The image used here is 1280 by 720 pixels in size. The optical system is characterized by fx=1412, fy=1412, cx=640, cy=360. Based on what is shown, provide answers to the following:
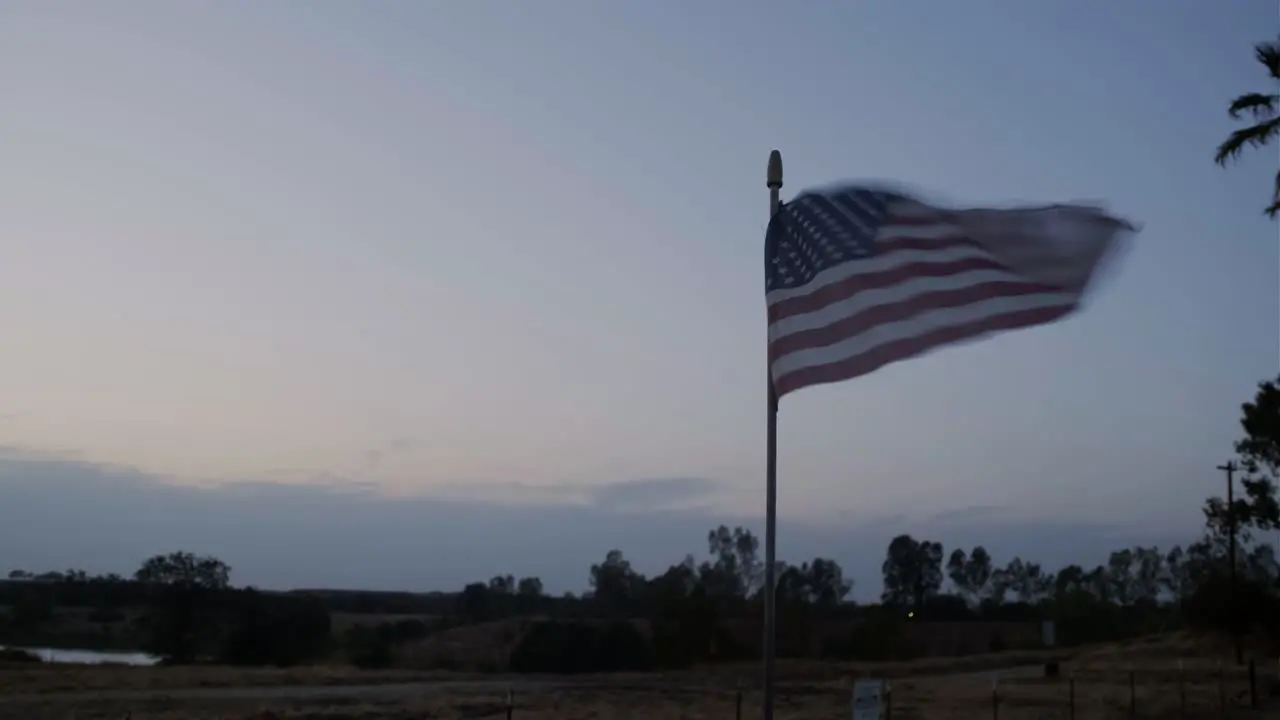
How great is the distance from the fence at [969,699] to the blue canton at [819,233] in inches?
685

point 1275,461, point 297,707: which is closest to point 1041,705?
point 297,707

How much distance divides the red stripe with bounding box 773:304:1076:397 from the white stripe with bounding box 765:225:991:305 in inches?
20.8

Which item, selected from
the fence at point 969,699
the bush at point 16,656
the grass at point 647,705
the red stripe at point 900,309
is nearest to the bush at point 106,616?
the bush at point 16,656

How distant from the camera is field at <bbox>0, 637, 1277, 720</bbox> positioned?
35000 mm

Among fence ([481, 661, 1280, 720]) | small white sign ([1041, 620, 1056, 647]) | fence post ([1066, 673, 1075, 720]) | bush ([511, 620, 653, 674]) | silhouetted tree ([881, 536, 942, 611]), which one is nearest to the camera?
fence post ([1066, 673, 1075, 720])

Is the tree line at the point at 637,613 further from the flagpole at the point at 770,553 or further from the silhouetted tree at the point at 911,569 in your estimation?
the flagpole at the point at 770,553

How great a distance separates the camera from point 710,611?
7500 cm

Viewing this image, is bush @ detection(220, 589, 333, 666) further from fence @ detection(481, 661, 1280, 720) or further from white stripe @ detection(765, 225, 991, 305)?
white stripe @ detection(765, 225, 991, 305)

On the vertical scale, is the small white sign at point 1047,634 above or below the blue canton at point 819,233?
below

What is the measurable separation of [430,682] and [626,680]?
27.0 ft

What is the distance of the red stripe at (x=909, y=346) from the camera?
9805 millimetres

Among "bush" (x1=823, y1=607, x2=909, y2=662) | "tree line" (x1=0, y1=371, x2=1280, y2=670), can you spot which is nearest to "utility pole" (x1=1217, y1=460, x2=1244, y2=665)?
"tree line" (x1=0, y1=371, x2=1280, y2=670)

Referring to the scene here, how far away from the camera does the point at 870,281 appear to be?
10.5m

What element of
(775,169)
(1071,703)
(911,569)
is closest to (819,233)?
(775,169)
